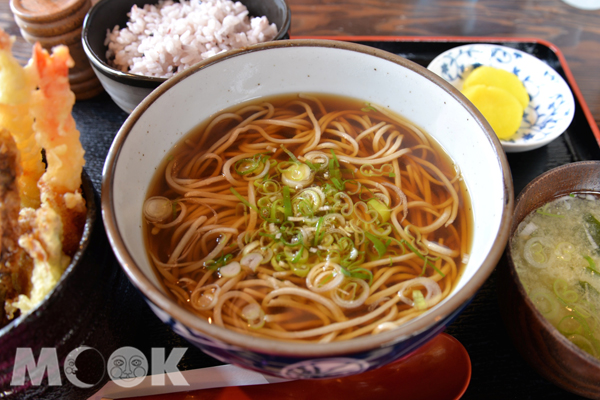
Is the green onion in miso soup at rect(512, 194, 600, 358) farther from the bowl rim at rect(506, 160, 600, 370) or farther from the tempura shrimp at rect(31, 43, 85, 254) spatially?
the tempura shrimp at rect(31, 43, 85, 254)

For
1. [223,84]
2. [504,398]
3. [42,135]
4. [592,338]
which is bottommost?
[504,398]

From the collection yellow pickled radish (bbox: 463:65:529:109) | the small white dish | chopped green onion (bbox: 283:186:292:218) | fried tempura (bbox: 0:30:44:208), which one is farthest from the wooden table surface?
fried tempura (bbox: 0:30:44:208)

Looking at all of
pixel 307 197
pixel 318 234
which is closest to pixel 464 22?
pixel 307 197

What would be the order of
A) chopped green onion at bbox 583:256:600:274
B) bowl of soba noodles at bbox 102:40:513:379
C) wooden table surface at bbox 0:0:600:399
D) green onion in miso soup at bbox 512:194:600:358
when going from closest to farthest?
bowl of soba noodles at bbox 102:40:513:379
green onion in miso soup at bbox 512:194:600:358
chopped green onion at bbox 583:256:600:274
wooden table surface at bbox 0:0:600:399

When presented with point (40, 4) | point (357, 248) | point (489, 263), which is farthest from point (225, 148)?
point (40, 4)

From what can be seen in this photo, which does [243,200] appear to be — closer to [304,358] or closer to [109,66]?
[304,358]

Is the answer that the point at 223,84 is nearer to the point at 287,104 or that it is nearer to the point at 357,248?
the point at 287,104
